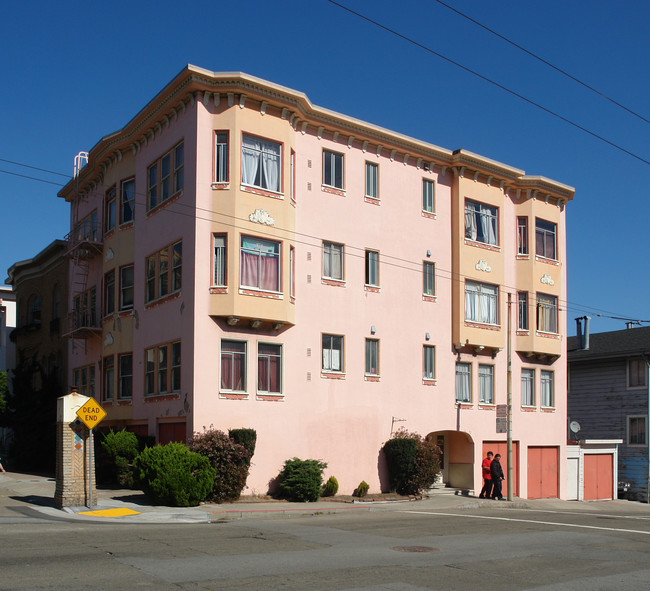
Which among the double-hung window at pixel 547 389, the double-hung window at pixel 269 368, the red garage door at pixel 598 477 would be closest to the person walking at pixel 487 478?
the double-hung window at pixel 547 389

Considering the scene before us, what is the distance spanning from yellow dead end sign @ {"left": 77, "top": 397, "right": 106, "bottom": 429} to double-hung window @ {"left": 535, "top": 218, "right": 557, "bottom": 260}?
71.8 feet

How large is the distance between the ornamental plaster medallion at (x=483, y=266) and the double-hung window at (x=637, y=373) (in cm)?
1353

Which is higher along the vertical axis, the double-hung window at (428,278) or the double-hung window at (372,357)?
the double-hung window at (428,278)

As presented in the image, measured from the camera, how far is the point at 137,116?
1131 inches

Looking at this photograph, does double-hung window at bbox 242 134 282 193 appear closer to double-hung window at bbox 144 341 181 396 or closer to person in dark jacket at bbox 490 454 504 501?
double-hung window at bbox 144 341 181 396

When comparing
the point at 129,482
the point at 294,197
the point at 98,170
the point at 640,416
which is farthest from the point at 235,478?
the point at 640,416

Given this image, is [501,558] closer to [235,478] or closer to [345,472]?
[235,478]

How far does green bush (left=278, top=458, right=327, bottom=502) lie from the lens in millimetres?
24531

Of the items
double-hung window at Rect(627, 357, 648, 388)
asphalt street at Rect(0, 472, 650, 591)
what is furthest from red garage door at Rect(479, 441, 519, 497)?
double-hung window at Rect(627, 357, 648, 388)

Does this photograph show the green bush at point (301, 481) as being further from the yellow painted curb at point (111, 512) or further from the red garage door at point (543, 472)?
the red garage door at point (543, 472)

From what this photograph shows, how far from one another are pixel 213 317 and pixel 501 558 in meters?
13.6

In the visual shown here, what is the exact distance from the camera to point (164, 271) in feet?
89.2

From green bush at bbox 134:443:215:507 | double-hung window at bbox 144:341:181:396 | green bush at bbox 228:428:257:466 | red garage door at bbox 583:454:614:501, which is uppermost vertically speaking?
double-hung window at bbox 144:341:181:396

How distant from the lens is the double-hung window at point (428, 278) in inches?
1227
